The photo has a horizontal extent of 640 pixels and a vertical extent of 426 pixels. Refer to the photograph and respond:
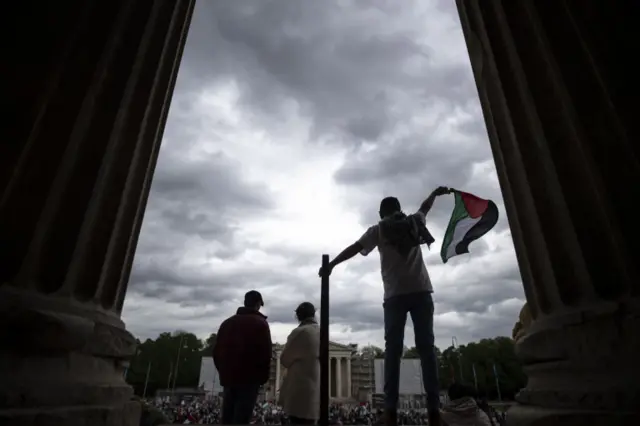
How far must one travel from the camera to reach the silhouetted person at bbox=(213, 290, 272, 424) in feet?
16.6

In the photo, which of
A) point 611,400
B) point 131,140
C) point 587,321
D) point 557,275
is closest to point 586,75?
point 557,275

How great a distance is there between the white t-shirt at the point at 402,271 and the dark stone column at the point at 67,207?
7.49 ft

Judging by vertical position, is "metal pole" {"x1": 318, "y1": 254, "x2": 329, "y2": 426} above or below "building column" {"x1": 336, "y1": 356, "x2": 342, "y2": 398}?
below

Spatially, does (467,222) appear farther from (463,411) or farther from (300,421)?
(300,421)

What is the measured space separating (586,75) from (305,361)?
3.90 m

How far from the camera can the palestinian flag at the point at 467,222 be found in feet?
18.7

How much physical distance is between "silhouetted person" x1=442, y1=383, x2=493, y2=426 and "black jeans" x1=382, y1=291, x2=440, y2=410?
3.89 ft

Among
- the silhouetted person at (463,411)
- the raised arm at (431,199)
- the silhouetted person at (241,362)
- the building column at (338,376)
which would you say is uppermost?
the building column at (338,376)

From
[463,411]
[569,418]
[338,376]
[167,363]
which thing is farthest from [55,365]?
[167,363]

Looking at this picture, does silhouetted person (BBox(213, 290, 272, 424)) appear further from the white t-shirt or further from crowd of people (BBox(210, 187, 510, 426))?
the white t-shirt

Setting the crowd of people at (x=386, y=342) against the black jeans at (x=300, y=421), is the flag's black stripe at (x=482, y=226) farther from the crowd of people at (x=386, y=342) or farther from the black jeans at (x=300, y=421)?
the black jeans at (x=300, y=421)

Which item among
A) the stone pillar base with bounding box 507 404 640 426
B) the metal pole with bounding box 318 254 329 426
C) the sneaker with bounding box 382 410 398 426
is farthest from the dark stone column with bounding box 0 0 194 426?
the stone pillar base with bounding box 507 404 640 426

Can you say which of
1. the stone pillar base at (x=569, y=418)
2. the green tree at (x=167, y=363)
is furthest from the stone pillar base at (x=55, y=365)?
the green tree at (x=167, y=363)

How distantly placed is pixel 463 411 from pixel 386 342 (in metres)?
1.53
